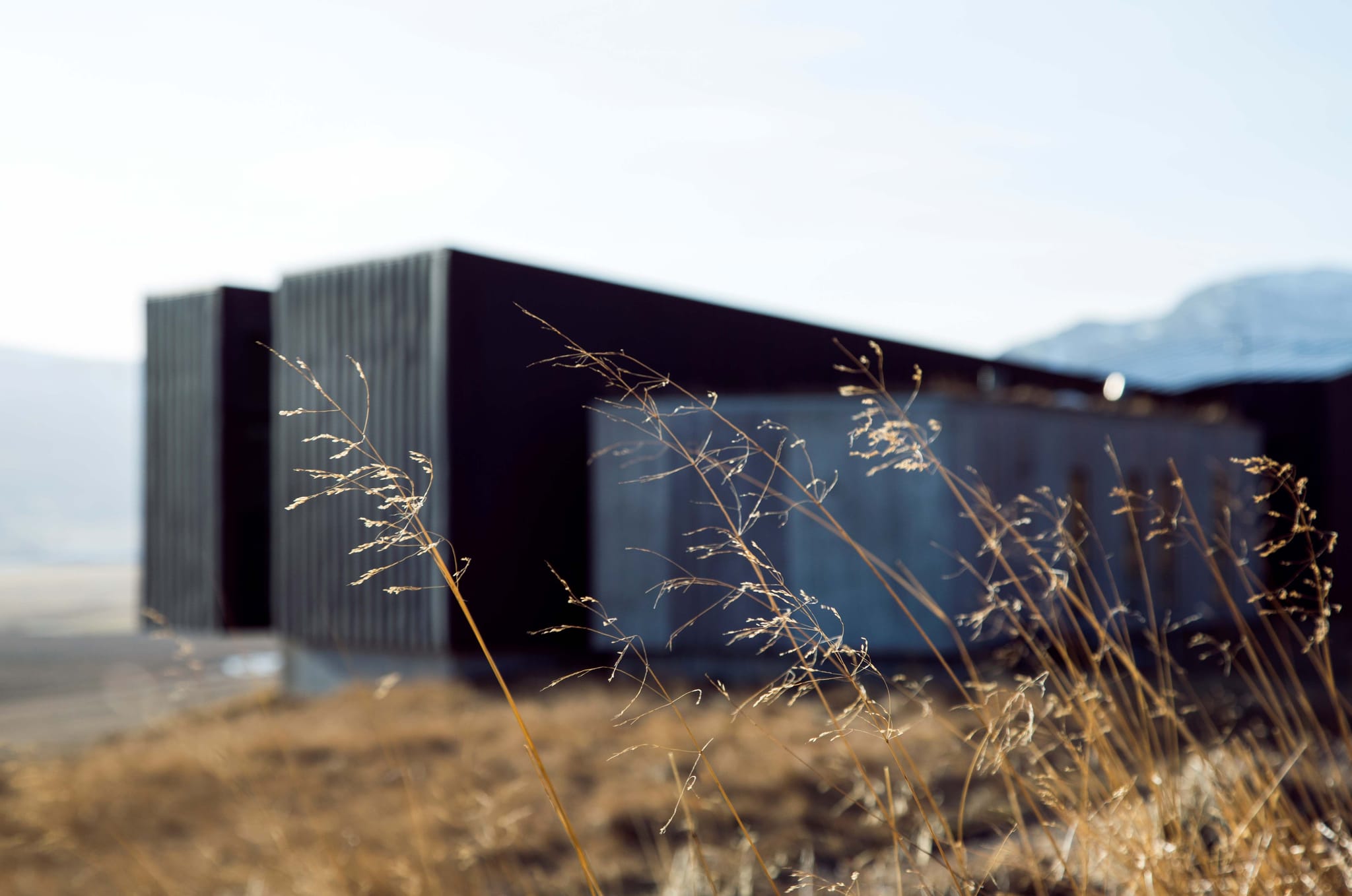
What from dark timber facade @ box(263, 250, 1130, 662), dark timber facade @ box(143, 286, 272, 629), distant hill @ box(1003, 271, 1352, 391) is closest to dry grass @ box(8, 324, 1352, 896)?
dark timber facade @ box(263, 250, 1130, 662)

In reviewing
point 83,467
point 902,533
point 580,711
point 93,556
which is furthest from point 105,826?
point 83,467

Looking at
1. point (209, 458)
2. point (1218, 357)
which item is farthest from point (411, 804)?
point (1218, 357)

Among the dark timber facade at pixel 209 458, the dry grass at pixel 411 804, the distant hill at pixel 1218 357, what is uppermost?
the distant hill at pixel 1218 357

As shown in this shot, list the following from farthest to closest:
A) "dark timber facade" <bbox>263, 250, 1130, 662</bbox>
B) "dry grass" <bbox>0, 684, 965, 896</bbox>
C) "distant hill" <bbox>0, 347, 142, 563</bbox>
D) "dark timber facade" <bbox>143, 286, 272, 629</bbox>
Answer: "distant hill" <bbox>0, 347, 142, 563</bbox> < "dark timber facade" <bbox>143, 286, 272, 629</bbox> < "dark timber facade" <bbox>263, 250, 1130, 662</bbox> < "dry grass" <bbox>0, 684, 965, 896</bbox>

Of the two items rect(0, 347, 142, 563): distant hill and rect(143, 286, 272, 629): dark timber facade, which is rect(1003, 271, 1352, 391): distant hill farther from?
rect(0, 347, 142, 563): distant hill

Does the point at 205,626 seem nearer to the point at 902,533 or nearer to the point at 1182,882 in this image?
the point at 902,533

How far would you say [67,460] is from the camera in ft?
406

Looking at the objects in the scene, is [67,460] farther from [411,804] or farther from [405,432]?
[411,804]

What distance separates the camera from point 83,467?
124 m

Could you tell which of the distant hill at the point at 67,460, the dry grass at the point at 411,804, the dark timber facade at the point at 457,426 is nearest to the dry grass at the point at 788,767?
the dry grass at the point at 411,804

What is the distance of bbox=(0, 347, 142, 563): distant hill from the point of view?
342 ft

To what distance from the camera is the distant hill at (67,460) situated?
104m

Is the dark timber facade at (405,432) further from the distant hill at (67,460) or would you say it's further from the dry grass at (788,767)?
the distant hill at (67,460)

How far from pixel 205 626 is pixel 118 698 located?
5463mm
